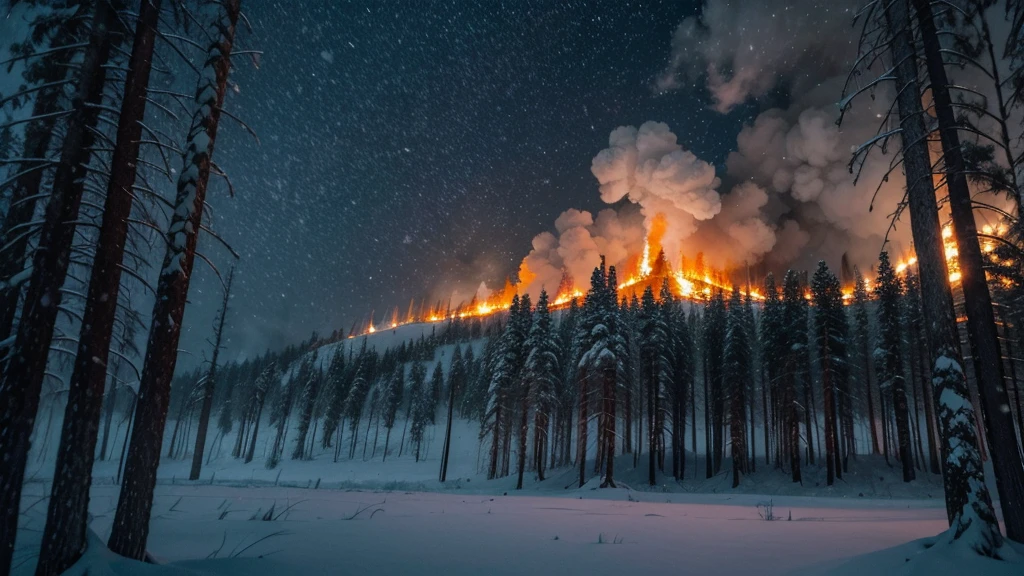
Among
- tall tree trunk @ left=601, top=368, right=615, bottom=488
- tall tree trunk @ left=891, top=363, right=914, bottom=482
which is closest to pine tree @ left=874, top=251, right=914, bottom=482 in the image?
tall tree trunk @ left=891, top=363, right=914, bottom=482

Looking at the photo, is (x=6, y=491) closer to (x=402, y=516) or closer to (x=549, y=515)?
(x=402, y=516)

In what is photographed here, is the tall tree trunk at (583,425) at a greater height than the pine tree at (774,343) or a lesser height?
lesser

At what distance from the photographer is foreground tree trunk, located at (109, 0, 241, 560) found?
18.1 feet

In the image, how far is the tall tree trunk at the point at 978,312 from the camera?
6539mm

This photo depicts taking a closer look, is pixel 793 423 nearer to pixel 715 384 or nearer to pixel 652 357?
pixel 715 384

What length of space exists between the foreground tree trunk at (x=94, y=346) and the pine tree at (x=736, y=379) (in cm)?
3714

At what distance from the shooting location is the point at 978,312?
729 cm

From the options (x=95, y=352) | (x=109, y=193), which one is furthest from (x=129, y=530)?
(x=109, y=193)

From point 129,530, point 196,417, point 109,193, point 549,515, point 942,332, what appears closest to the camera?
point 129,530

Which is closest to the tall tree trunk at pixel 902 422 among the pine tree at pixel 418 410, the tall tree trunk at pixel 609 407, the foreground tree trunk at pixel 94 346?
the tall tree trunk at pixel 609 407

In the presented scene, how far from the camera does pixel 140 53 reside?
6840 millimetres

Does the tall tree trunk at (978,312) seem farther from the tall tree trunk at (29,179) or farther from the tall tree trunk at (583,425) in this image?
the tall tree trunk at (583,425)

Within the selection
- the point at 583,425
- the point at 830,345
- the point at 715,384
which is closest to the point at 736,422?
the point at 715,384

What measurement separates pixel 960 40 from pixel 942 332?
566 cm
